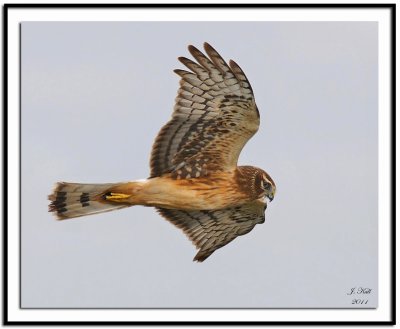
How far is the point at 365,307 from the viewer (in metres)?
13.3

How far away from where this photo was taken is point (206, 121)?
1327 cm

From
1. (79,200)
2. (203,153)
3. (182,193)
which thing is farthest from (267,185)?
(79,200)

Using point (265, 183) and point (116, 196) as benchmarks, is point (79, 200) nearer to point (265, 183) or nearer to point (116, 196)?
point (116, 196)

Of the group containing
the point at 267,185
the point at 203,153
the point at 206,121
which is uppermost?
the point at 206,121

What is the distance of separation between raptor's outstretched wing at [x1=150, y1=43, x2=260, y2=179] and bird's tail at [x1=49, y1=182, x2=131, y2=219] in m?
0.53

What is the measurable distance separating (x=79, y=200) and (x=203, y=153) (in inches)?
52.9

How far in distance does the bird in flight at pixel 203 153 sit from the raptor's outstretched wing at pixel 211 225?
1.44 feet

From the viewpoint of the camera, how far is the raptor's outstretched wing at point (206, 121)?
42.6 feet

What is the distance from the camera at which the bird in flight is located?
→ 13039 millimetres

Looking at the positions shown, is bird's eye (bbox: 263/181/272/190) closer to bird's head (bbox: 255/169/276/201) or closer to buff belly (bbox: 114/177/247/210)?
bird's head (bbox: 255/169/276/201)

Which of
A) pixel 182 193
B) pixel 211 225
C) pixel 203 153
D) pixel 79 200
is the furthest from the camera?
pixel 211 225
